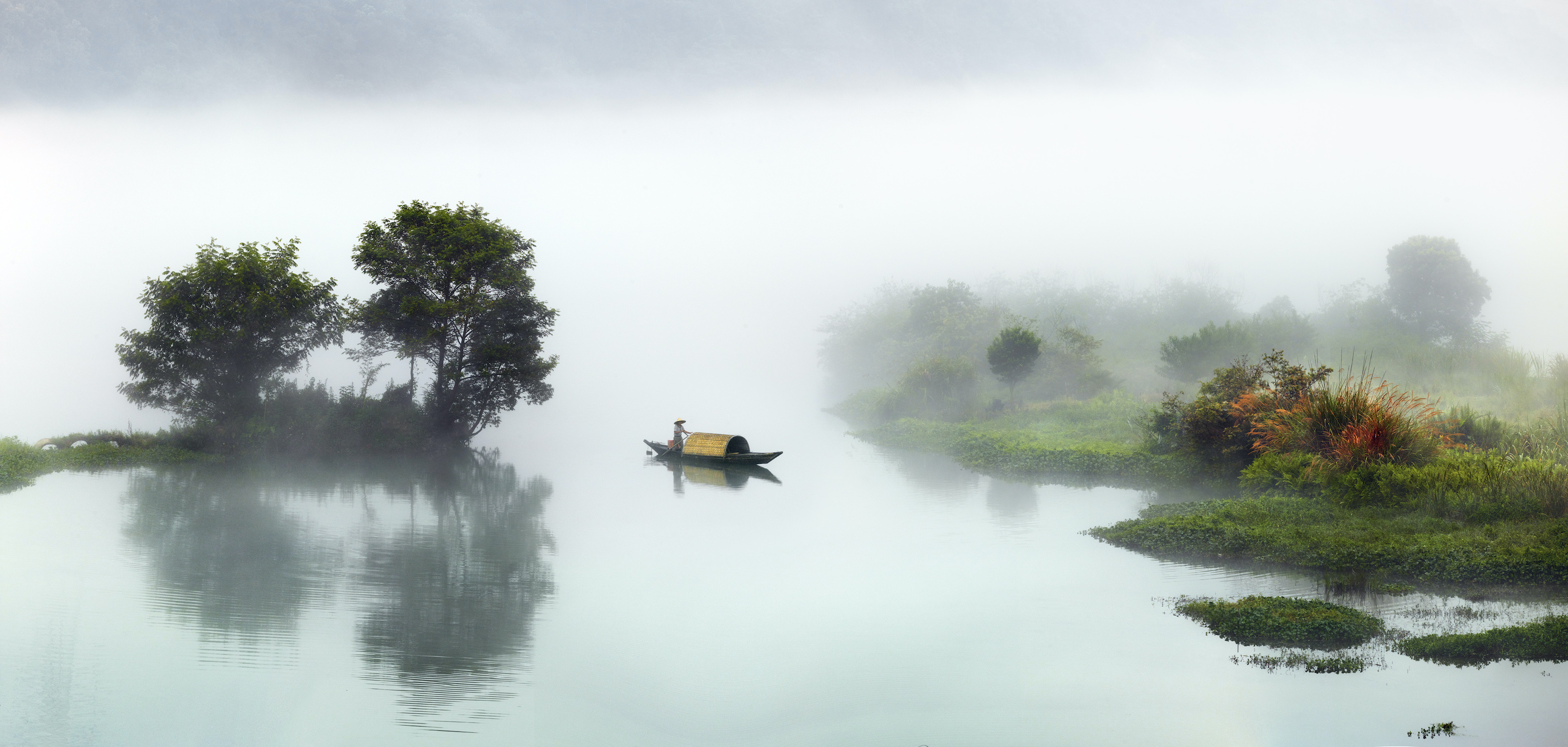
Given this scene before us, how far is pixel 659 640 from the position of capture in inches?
327

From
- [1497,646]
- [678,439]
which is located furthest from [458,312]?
[1497,646]

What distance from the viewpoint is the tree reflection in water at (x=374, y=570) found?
7.54 metres

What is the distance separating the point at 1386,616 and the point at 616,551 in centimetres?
920

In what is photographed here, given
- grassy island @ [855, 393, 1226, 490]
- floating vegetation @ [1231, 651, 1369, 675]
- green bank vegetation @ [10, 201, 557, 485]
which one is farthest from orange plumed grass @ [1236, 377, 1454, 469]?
green bank vegetation @ [10, 201, 557, 485]

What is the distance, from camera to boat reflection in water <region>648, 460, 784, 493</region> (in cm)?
2112

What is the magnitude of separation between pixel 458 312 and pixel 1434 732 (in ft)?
84.8

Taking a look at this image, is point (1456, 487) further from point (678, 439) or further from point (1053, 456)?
point (678, 439)

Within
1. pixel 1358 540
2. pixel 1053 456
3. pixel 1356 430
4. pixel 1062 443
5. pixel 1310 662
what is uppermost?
pixel 1356 430

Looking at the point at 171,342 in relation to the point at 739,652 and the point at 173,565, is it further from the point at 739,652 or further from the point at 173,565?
the point at 739,652

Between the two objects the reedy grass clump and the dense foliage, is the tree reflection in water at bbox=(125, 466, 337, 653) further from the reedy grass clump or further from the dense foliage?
the dense foliage

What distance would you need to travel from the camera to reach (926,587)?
1036cm

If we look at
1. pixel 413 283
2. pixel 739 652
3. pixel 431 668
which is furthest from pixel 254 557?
pixel 413 283

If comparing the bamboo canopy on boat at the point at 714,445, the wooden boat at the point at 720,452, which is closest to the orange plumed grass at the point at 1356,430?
the wooden boat at the point at 720,452

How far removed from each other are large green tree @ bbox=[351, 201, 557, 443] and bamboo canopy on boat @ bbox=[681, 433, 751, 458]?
6.38m
